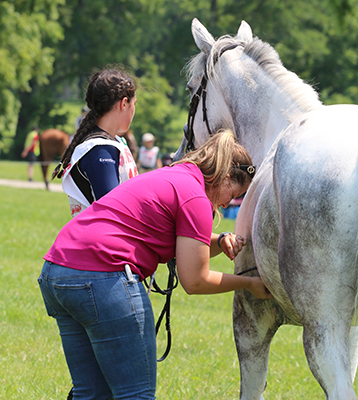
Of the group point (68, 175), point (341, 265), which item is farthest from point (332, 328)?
point (68, 175)

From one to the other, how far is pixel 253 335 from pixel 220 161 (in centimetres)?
107

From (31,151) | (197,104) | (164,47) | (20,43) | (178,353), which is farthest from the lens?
(164,47)

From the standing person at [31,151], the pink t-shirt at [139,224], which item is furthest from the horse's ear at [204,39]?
the standing person at [31,151]

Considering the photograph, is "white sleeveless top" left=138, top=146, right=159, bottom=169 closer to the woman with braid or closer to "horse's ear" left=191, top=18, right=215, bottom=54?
"horse's ear" left=191, top=18, right=215, bottom=54

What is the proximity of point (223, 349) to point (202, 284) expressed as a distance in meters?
2.71

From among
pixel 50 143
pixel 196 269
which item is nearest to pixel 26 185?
pixel 50 143

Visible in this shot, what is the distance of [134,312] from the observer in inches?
89.3

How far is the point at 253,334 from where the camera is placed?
2.95 metres

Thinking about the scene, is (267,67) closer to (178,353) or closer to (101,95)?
(101,95)

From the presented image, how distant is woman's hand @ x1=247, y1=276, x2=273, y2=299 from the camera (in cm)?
265

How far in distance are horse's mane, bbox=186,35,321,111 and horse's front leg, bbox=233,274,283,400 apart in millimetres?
1110

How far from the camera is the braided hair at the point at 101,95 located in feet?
9.45

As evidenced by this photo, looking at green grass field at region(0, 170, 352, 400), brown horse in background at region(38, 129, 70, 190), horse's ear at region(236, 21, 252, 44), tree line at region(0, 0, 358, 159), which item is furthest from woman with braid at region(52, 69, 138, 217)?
tree line at region(0, 0, 358, 159)

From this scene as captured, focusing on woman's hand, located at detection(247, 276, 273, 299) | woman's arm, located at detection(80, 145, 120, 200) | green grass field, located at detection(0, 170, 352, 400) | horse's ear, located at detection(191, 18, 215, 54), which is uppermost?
horse's ear, located at detection(191, 18, 215, 54)
